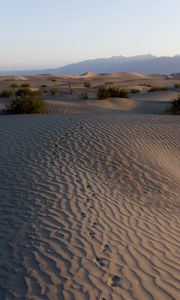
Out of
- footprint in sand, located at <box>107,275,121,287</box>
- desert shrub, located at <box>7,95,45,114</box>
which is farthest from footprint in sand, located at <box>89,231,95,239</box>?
desert shrub, located at <box>7,95,45,114</box>

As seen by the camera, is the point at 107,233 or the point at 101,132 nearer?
the point at 107,233

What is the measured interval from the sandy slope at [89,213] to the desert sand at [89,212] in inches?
0.6

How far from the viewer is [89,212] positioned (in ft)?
21.1

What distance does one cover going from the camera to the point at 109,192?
7.48 m

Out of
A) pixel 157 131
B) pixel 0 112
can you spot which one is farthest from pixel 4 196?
pixel 0 112

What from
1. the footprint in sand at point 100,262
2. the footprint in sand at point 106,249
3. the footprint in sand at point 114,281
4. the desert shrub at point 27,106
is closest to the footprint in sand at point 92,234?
the footprint in sand at point 106,249

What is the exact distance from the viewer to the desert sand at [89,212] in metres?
4.57

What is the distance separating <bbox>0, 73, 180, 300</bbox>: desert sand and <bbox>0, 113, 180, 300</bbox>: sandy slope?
15mm

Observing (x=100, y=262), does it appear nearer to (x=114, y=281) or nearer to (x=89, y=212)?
(x=114, y=281)

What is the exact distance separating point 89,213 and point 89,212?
4 centimetres

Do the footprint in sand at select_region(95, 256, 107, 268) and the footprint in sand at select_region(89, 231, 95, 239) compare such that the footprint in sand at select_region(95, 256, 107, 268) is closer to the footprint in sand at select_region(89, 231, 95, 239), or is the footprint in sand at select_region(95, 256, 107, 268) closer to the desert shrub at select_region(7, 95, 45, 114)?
the footprint in sand at select_region(89, 231, 95, 239)

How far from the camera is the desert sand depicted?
15.0 ft

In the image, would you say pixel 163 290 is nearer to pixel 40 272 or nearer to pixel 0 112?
pixel 40 272

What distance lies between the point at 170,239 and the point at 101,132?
5.66 meters
